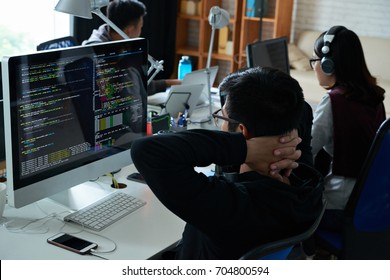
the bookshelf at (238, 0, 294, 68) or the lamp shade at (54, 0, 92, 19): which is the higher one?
the lamp shade at (54, 0, 92, 19)

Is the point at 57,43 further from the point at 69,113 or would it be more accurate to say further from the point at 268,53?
the point at 69,113

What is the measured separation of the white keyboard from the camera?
72.4 inches

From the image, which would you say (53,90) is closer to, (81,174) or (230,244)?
(81,174)

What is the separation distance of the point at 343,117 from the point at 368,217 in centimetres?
47

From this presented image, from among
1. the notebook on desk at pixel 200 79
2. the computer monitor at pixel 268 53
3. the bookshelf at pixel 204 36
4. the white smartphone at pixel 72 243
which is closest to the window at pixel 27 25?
the bookshelf at pixel 204 36

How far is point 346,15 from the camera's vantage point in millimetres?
5887

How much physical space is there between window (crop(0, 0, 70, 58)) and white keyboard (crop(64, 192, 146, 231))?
8.91 feet

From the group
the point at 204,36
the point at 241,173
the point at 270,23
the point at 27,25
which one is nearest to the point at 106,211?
the point at 241,173

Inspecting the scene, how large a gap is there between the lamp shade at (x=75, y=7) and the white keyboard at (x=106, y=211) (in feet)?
2.68

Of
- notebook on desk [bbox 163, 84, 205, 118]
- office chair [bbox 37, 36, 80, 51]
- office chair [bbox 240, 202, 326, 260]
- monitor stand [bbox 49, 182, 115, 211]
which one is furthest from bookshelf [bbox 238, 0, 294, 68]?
office chair [bbox 240, 202, 326, 260]

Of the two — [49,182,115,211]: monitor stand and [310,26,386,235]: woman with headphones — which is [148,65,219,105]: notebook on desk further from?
[49,182,115,211]: monitor stand
